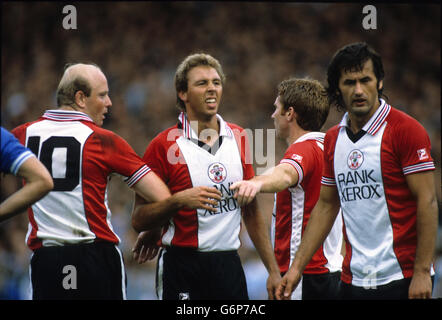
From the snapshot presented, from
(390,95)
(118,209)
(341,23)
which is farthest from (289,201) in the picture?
(341,23)

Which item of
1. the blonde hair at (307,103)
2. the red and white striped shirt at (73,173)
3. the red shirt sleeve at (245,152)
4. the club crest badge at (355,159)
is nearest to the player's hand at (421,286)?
the club crest badge at (355,159)

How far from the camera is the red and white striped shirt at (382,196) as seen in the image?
322 centimetres

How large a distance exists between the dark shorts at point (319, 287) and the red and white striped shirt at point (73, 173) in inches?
53.1

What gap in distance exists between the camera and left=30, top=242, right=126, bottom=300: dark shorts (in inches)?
133

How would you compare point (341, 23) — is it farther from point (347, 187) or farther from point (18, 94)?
point (347, 187)

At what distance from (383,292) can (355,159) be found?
2.49 ft

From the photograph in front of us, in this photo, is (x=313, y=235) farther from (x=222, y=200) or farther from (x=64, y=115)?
(x=64, y=115)

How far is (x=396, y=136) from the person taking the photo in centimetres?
326

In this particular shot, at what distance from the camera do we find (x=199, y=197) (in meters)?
3.46

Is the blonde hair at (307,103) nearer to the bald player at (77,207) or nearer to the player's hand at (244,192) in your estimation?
the player's hand at (244,192)

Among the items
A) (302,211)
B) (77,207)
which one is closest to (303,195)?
(302,211)
